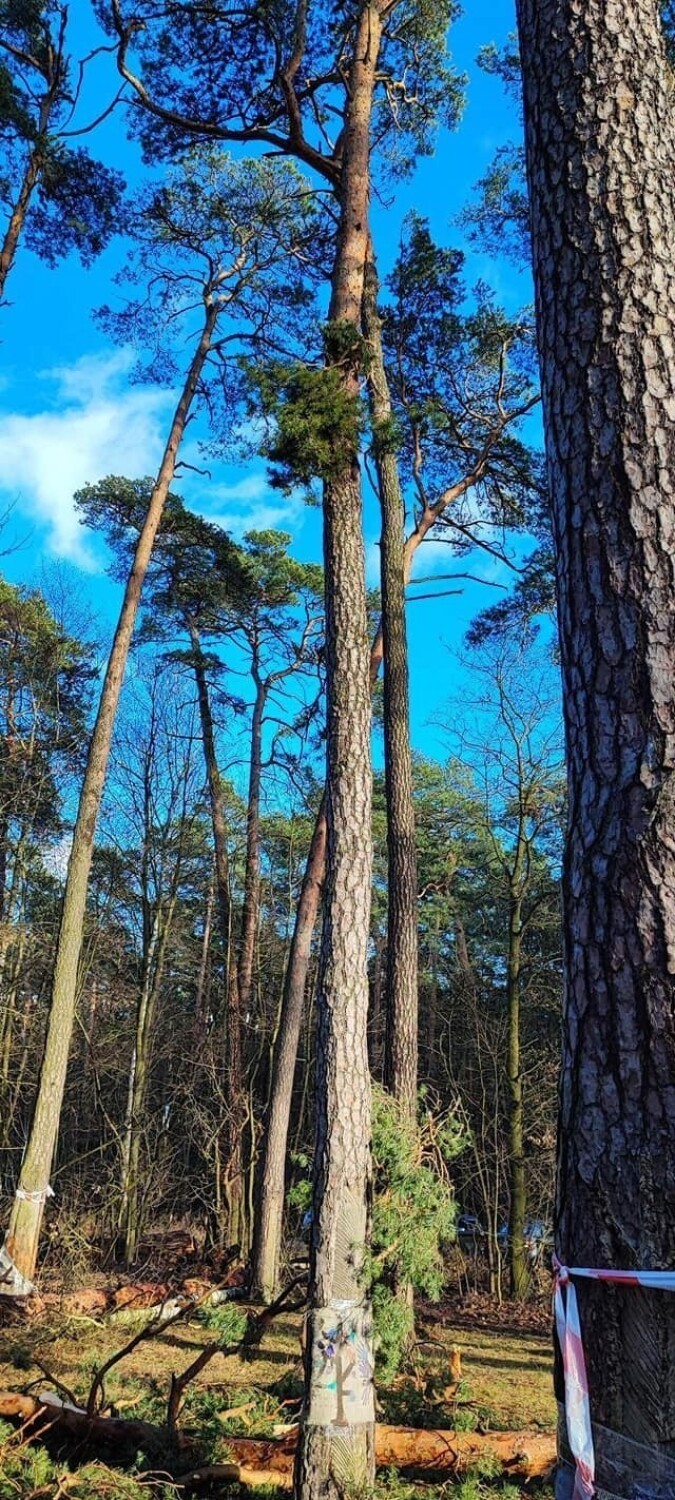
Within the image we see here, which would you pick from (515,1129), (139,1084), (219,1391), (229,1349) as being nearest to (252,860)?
(139,1084)

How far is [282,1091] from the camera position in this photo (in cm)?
996

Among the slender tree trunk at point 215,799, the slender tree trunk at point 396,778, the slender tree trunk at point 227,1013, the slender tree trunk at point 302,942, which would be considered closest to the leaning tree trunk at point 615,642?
the slender tree trunk at point 396,778

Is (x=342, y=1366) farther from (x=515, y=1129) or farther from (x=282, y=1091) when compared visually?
(x=515, y=1129)

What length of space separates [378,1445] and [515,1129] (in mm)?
7897

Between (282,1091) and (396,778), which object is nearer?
(396,778)

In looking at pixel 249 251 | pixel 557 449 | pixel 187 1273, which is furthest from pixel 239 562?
pixel 557 449

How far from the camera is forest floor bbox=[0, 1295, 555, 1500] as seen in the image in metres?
3.81

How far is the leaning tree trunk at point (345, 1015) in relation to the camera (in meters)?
3.71

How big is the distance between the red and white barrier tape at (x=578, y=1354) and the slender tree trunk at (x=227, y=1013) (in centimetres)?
1153

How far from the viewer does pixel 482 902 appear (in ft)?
53.1

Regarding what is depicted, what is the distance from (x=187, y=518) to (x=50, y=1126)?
26.3 feet

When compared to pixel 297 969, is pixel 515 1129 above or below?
below

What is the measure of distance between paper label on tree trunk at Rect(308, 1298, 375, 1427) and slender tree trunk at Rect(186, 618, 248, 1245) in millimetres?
8573

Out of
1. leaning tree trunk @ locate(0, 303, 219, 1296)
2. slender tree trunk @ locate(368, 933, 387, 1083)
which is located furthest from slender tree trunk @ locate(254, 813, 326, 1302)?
slender tree trunk @ locate(368, 933, 387, 1083)
